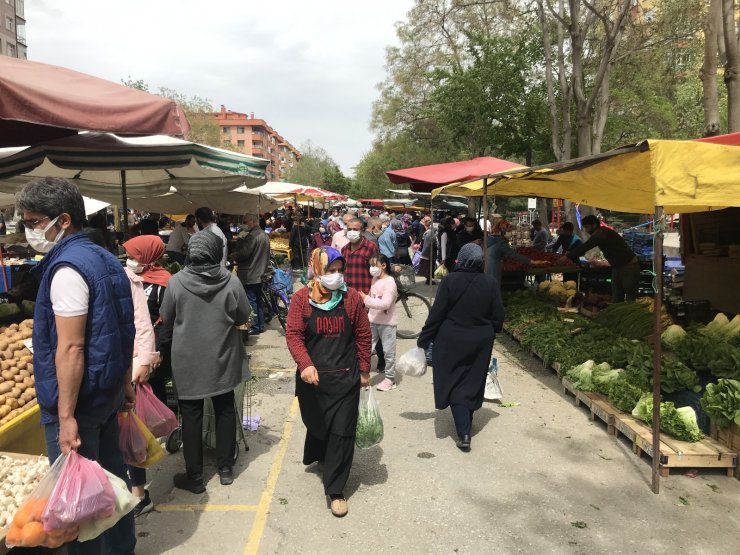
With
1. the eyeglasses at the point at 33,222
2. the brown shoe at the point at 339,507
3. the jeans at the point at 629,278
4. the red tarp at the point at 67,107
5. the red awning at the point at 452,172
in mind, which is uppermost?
the red awning at the point at 452,172

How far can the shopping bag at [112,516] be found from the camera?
2330mm

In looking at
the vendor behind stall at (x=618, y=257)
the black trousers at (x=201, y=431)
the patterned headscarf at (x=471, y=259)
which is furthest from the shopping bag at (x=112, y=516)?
the vendor behind stall at (x=618, y=257)

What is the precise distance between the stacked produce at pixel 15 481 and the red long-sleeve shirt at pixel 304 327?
5.21 ft

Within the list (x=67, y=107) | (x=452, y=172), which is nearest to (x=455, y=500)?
(x=67, y=107)

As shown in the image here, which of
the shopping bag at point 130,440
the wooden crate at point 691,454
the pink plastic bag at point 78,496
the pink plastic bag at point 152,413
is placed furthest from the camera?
the wooden crate at point 691,454

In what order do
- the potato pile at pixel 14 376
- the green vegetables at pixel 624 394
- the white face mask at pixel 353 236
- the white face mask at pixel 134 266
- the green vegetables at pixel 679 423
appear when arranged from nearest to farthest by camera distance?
the potato pile at pixel 14 376 < the white face mask at pixel 134 266 < the green vegetables at pixel 679 423 < the green vegetables at pixel 624 394 < the white face mask at pixel 353 236

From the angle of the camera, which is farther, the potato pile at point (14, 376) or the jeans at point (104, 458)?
the potato pile at point (14, 376)

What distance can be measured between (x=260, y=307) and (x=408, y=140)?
2706cm

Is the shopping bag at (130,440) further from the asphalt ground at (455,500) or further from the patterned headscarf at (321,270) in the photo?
the patterned headscarf at (321,270)

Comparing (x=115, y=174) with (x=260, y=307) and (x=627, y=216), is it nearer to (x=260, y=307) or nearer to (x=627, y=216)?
(x=260, y=307)

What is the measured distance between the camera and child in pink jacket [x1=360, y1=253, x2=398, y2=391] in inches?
242

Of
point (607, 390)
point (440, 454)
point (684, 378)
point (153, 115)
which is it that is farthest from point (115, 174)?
point (684, 378)

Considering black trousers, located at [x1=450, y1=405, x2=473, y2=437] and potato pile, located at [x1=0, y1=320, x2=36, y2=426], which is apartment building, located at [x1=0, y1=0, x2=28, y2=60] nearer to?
potato pile, located at [x1=0, y1=320, x2=36, y2=426]

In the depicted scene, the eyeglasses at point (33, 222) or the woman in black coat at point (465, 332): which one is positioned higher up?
the eyeglasses at point (33, 222)
